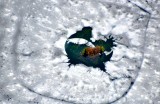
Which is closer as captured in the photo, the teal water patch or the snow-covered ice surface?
the snow-covered ice surface

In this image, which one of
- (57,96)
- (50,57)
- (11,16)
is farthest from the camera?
(11,16)

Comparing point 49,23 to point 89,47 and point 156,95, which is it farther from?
point 156,95

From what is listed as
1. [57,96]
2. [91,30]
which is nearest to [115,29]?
[91,30]

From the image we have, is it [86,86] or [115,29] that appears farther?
[115,29]

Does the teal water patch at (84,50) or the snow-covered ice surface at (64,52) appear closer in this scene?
the snow-covered ice surface at (64,52)
